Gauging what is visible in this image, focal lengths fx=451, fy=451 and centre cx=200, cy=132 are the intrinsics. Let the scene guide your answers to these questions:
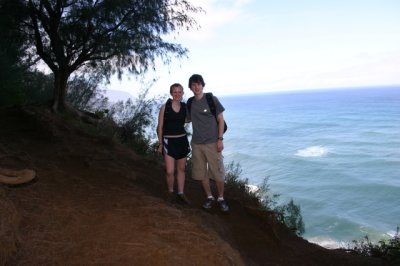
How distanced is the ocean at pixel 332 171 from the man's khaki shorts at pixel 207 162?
21.6m

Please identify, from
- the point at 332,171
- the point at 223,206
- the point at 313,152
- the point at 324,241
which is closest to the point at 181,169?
the point at 223,206

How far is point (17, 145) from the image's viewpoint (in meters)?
7.93

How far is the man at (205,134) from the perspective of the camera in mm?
6023

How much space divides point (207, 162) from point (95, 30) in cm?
633

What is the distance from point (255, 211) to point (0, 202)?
4.02m

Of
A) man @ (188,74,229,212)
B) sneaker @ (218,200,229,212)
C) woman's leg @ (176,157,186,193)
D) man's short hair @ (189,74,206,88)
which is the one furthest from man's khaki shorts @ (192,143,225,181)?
man's short hair @ (189,74,206,88)

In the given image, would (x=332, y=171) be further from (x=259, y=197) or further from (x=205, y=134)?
(x=205, y=134)

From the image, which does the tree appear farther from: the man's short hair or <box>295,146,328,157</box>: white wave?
<box>295,146,328,157</box>: white wave

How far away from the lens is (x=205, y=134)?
6168mm

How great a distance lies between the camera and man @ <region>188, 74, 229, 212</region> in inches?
237

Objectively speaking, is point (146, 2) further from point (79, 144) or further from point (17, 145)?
point (17, 145)

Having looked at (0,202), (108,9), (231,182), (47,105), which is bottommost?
(231,182)

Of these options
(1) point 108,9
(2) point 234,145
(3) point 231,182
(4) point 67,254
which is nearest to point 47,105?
(1) point 108,9

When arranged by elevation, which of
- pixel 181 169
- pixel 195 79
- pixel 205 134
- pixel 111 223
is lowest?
pixel 111 223
